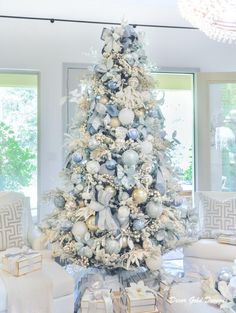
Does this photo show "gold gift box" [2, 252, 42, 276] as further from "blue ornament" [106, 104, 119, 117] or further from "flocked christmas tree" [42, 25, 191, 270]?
"blue ornament" [106, 104, 119, 117]

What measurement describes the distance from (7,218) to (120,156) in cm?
112

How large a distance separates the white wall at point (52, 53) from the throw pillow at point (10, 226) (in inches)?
49.5

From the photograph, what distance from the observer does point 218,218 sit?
3412 mm

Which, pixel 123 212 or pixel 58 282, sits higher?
pixel 123 212

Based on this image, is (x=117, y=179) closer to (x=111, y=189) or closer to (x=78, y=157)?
(x=111, y=189)

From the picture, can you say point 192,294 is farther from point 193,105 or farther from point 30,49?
point 30,49

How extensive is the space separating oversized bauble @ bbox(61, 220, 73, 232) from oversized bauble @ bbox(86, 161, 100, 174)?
0.37m

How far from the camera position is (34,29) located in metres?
4.28

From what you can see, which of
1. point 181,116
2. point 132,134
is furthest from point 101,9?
point 132,134

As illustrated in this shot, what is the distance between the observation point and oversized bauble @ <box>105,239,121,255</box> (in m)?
2.43

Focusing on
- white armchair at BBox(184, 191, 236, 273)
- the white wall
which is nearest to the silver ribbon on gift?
white armchair at BBox(184, 191, 236, 273)

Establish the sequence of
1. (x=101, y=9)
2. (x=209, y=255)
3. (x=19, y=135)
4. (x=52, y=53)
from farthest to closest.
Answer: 1. (x=19, y=135)
2. (x=52, y=53)
3. (x=101, y=9)
4. (x=209, y=255)

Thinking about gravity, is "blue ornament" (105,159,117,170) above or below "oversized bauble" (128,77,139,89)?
below

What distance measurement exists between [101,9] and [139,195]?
257 cm
